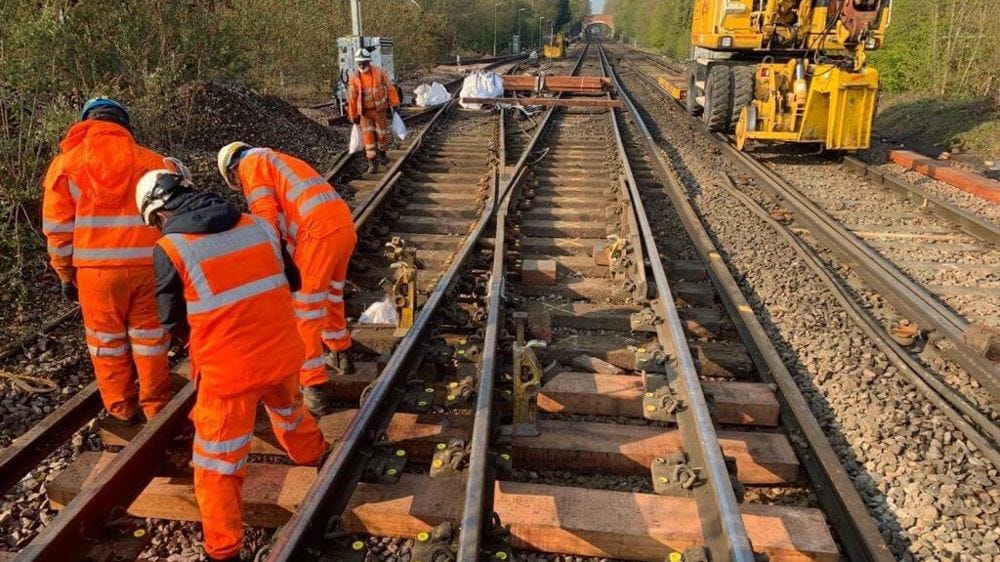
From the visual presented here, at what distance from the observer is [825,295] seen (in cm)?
519

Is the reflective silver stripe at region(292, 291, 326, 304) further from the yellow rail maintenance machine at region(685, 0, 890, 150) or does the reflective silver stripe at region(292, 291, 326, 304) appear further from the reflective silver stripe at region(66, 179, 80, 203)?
the yellow rail maintenance machine at region(685, 0, 890, 150)

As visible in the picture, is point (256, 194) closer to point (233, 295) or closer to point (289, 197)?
point (289, 197)

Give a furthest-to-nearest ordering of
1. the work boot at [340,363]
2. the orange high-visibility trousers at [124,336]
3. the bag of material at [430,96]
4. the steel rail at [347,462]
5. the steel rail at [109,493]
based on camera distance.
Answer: the bag of material at [430,96] → the work boot at [340,363] → the orange high-visibility trousers at [124,336] → the steel rail at [109,493] → the steel rail at [347,462]

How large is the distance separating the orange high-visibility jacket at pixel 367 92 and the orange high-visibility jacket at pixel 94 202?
4861mm

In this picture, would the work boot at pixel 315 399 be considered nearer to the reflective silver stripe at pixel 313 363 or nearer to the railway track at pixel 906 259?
the reflective silver stripe at pixel 313 363

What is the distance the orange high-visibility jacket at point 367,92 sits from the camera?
26.9 ft

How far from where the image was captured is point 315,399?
3.60 meters

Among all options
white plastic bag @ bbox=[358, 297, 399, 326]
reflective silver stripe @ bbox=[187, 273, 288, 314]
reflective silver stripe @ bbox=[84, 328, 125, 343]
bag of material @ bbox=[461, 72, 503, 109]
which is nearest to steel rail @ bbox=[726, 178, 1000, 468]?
white plastic bag @ bbox=[358, 297, 399, 326]

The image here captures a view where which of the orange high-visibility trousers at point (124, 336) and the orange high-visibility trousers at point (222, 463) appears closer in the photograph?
the orange high-visibility trousers at point (222, 463)

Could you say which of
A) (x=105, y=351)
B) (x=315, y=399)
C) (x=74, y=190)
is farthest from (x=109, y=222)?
(x=315, y=399)

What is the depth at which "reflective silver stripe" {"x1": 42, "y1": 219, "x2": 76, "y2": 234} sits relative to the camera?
3.46 metres

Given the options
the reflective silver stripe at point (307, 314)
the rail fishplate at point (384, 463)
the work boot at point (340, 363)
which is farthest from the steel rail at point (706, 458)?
the reflective silver stripe at point (307, 314)

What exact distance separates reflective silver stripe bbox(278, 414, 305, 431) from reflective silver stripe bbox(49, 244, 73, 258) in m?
1.59

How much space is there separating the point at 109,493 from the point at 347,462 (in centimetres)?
98
